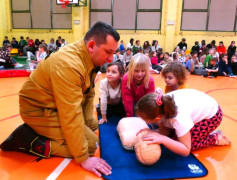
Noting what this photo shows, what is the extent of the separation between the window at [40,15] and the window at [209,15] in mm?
7069

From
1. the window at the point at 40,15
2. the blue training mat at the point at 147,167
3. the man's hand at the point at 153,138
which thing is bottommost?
the blue training mat at the point at 147,167

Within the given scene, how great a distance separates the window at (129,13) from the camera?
11.7 metres

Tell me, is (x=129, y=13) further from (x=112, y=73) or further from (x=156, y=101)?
(x=156, y=101)

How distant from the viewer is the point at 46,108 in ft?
5.90

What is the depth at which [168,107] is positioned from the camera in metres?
1.59

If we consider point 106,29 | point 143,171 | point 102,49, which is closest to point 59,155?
point 143,171

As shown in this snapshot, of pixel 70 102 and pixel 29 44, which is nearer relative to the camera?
pixel 70 102

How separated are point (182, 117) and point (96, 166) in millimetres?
817

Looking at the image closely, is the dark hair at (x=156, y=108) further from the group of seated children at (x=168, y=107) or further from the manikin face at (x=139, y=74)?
the manikin face at (x=139, y=74)

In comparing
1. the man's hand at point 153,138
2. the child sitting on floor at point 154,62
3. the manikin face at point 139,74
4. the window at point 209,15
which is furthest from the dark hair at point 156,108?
the window at point 209,15

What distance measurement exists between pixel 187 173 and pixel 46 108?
1332mm

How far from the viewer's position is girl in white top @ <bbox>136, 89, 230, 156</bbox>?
1.61 meters

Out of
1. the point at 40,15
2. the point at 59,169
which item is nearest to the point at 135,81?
the point at 59,169

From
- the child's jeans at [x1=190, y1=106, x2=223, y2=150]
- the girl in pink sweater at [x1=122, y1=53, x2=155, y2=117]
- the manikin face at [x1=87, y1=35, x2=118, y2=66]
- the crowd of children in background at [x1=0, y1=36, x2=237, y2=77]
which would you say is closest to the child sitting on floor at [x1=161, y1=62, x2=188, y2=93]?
the girl in pink sweater at [x1=122, y1=53, x2=155, y2=117]
